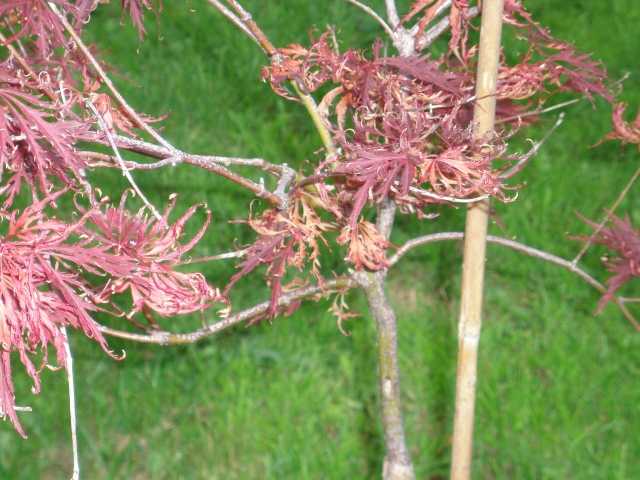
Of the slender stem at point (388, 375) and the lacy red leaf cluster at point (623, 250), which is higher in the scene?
the lacy red leaf cluster at point (623, 250)

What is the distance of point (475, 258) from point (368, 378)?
0.93 m

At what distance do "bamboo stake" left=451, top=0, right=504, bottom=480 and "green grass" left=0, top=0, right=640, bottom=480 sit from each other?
70 cm

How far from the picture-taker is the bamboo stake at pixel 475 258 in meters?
0.68

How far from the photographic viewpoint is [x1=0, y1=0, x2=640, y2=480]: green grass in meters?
1.50

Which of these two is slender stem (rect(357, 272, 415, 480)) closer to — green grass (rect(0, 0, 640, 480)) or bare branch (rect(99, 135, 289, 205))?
bare branch (rect(99, 135, 289, 205))

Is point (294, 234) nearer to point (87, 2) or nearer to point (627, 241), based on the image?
point (87, 2)

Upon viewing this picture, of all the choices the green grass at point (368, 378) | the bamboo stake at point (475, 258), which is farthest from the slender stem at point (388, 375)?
the green grass at point (368, 378)

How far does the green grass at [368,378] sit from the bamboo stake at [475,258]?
70 cm

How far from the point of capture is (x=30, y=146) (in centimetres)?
59

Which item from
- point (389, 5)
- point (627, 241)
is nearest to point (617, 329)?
point (627, 241)

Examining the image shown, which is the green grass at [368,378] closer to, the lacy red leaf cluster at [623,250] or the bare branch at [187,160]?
the lacy red leaf cluster at [623,250]

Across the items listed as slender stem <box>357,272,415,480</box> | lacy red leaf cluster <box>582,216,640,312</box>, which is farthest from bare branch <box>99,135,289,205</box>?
lacy red leaf cluster <box>582,216,640,312</box>

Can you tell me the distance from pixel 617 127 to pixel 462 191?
28cm

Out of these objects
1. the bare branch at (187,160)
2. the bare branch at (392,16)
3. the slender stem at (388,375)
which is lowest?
the slender stem at (388,375)
